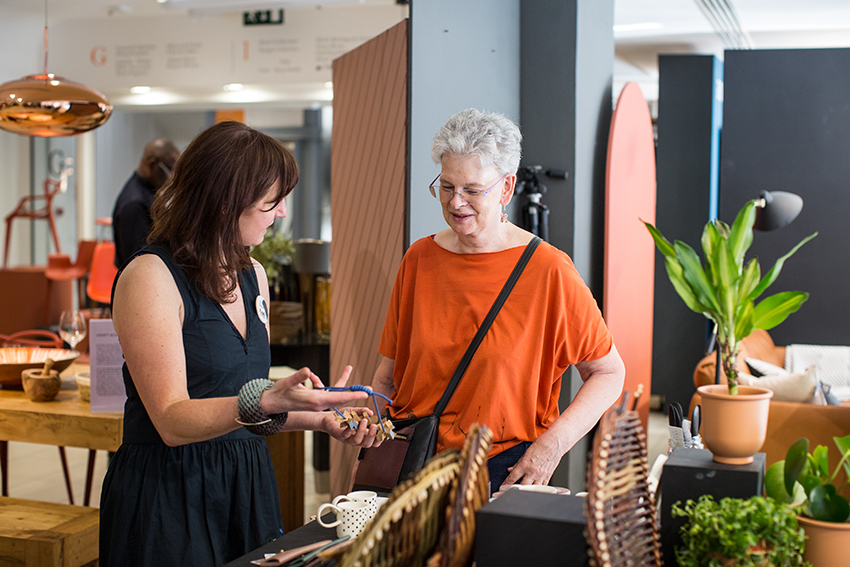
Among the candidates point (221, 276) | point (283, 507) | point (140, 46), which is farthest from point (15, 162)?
point (221, 276)

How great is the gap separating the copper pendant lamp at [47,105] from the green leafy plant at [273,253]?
57.7 inches

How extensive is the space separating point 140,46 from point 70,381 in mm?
5874

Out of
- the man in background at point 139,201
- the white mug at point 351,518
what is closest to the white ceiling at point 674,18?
the man in background at point 139,201

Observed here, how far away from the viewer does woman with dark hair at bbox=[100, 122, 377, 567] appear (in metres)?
1.56

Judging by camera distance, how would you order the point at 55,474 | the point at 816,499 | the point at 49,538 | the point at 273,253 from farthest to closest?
the point at 55,474 → the point at 273,253 → the point at 49,538 → the point at 816,499

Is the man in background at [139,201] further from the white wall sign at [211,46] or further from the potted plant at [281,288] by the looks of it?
the white wall sign at [211,46]

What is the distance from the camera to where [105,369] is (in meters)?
2.83

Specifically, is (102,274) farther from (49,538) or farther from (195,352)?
(195,352)

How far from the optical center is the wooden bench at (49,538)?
8.16 feet

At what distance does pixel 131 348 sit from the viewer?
1.53m

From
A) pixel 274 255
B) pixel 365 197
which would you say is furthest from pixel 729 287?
pixel 274 255

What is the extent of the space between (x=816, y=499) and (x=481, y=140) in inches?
43.8

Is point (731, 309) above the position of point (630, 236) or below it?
below

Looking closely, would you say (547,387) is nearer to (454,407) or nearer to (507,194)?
(454,407)
